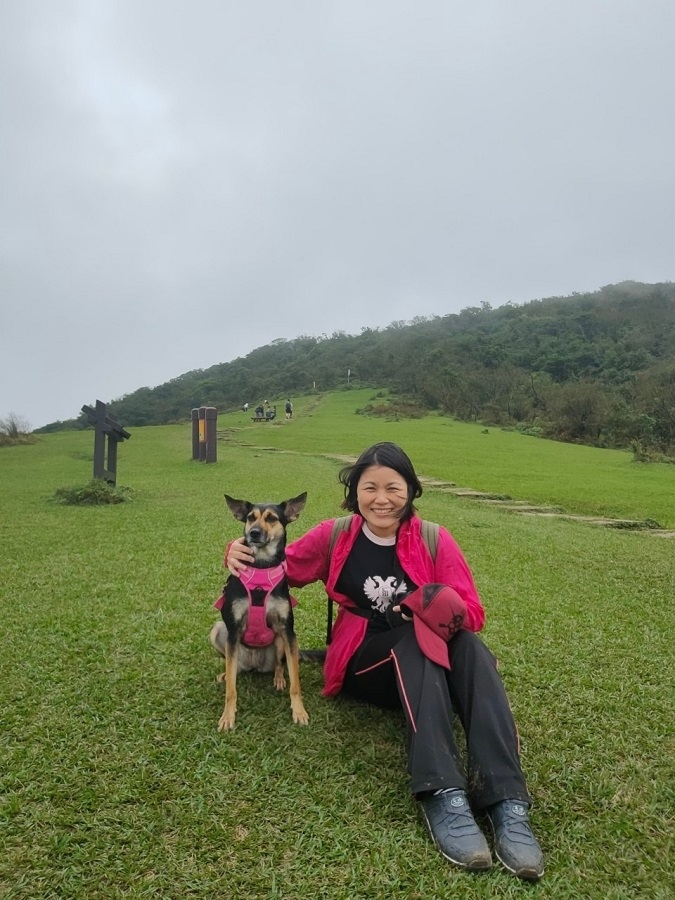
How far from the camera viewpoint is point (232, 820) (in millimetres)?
2488

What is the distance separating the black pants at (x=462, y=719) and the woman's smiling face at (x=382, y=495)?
1.91ft

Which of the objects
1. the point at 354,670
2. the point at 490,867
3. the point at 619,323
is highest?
the point at 619,323

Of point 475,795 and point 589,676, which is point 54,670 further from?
point 589,676

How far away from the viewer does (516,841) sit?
233cm

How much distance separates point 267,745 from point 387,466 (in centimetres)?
158

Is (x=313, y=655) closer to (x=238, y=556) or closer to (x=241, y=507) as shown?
(x=238, y=556)

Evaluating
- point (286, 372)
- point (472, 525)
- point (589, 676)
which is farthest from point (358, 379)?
point (589, 676)

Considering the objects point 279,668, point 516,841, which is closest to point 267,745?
point 279,668

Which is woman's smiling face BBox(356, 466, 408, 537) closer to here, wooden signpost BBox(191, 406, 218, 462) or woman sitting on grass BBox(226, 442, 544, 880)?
woman sitting on grass BBox(226, 442, 544, 880)

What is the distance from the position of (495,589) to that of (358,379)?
6348 cm

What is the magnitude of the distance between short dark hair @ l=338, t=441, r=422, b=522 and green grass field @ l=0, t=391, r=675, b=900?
1209 mm

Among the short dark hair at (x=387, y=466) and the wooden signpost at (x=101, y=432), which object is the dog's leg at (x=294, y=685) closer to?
the short dark hair at (x=387, y=466)

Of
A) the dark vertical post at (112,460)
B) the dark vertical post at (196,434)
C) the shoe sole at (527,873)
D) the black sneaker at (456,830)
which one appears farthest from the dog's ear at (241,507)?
the dark vertical post at (196,434)

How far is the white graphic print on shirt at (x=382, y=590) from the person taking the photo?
3.22 m
